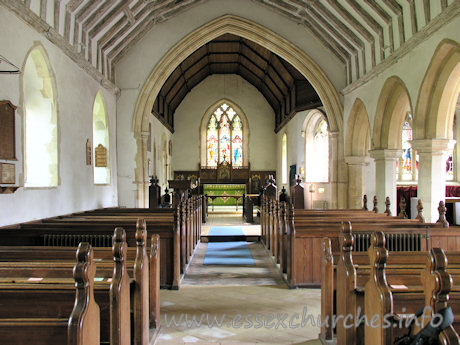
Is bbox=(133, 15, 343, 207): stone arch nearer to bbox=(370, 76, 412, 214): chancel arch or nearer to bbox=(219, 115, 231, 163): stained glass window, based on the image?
bbox=(370, 76, 412, 214): chancel arch

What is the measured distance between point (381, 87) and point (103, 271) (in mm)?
6559

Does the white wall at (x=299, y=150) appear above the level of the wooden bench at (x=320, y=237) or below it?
above

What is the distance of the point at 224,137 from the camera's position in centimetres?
1836

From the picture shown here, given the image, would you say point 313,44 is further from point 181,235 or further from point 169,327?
point 169,327

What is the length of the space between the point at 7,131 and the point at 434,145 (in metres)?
5.78

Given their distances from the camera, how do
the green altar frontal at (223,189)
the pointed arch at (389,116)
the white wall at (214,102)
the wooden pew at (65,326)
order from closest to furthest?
the wooden pew at (65,326) < the pointed arch at (389,116) < the green altar frontal at (223,189) < the white wall at (214,102)

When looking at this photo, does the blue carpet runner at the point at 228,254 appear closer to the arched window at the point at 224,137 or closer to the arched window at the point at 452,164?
the arched window at the point at 452,164

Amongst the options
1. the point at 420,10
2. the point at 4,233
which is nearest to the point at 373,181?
the point at 420,10

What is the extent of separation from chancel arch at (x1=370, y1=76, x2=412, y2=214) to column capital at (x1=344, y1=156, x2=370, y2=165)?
1.24 m

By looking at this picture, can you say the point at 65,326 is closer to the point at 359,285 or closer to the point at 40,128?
the point at 359,285

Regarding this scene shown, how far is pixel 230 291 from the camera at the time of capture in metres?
4.59

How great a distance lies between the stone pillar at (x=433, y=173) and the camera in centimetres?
634

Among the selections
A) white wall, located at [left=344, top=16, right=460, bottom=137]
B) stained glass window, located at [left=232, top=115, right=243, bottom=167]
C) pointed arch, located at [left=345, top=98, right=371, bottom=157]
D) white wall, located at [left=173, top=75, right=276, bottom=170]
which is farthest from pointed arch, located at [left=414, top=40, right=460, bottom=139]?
stained glass window, located at [left=232, top=115, right=243, bottom=167]

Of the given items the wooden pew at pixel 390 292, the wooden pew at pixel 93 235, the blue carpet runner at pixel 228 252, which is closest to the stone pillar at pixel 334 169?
the blue carpet runner at pixel 228 252
